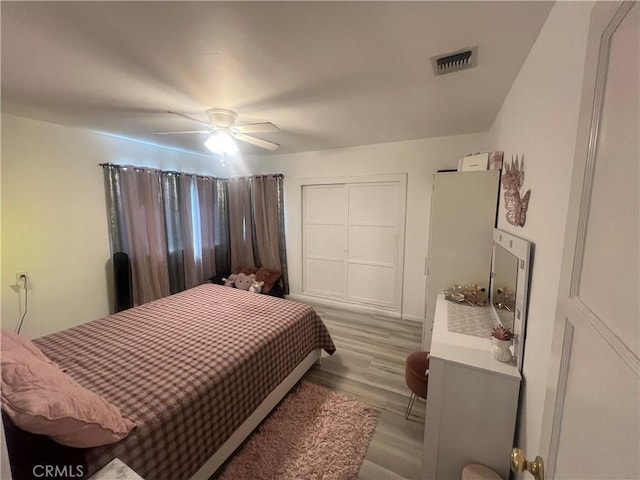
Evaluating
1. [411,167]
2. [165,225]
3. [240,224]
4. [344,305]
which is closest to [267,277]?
[240,224]

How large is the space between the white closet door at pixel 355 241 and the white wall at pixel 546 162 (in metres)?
2.10

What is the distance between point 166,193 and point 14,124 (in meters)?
1.45

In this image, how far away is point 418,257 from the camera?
332 cm

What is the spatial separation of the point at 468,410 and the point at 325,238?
2.95 meters

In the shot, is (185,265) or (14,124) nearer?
(14,124)

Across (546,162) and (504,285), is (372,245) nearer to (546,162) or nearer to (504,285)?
(504,285)

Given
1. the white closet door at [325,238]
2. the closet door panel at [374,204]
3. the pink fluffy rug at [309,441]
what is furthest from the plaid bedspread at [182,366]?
the closet door panel at [374,204]

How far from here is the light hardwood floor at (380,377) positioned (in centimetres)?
160

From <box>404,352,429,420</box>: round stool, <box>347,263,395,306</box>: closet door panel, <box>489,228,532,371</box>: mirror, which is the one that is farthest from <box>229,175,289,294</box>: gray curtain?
<box>489,228,532,371</box>: mirror

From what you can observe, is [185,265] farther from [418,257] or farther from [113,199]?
[418,257]

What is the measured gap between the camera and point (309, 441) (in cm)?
170

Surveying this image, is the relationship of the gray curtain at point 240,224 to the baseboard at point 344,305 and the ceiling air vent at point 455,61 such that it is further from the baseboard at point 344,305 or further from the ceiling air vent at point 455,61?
the ceiling air vent at point 455,61

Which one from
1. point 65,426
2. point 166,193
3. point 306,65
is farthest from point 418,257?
point 166,193

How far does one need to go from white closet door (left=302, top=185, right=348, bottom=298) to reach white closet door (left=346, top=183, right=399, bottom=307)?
15cm
